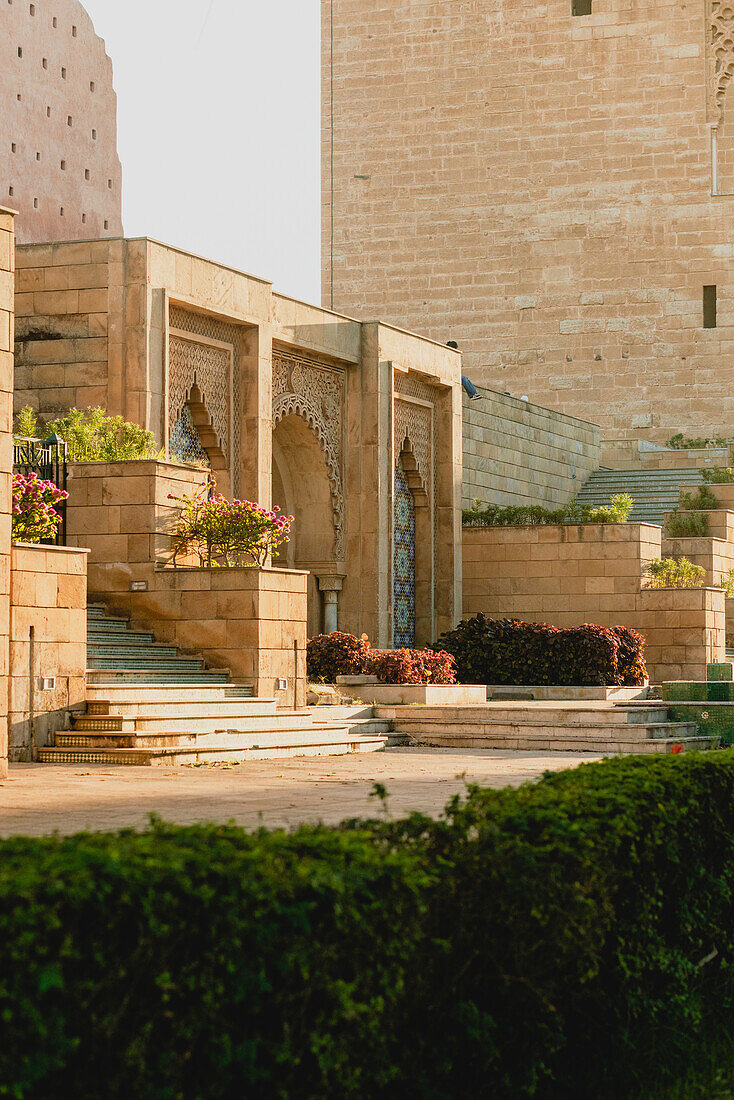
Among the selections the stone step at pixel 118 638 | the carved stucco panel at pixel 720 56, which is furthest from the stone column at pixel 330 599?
the carved stucco panel at pixel 720 56

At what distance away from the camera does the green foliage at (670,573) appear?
73.7 feet

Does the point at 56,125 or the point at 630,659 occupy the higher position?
the point at 56,125

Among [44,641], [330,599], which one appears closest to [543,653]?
[330,599]

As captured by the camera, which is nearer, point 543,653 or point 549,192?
point 543,653

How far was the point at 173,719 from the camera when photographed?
12445mm

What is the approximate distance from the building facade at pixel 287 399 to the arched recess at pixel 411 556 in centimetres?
2

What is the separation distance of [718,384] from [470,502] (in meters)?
11.5

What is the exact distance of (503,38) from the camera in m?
36.5

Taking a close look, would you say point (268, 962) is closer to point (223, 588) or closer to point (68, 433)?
point (223, 588)

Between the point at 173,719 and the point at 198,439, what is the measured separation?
6.24 m

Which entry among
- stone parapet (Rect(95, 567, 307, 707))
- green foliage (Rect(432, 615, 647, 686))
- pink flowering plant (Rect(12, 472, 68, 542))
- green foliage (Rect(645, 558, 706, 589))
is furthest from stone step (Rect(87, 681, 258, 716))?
green foliage (Rect(645, 558, 706, 589))

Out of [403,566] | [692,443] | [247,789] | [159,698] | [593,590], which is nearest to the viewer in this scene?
[247,789]

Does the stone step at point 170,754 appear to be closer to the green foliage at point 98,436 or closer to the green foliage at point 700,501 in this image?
the green foliage at point 98,436

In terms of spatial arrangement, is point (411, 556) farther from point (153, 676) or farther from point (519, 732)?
point (153, 676)
